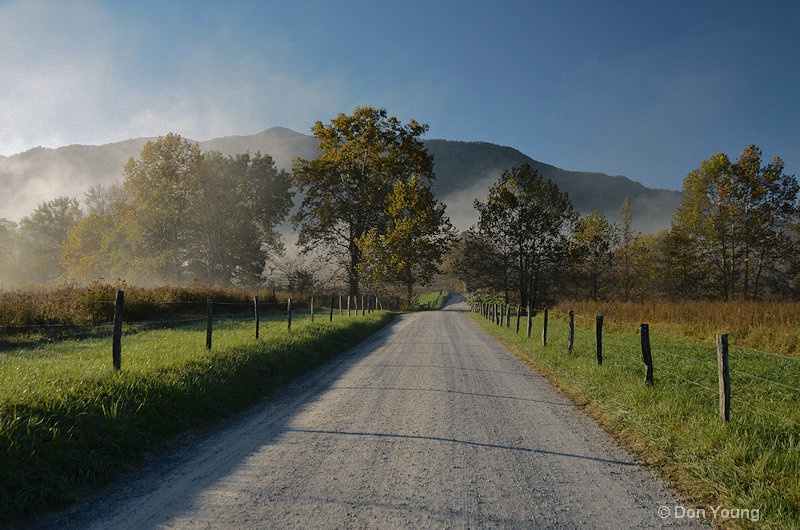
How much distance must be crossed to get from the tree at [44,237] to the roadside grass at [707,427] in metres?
77.6

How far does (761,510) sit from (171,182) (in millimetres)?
48808

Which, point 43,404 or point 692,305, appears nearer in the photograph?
point 43,404

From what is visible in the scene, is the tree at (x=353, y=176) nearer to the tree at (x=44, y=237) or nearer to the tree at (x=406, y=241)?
the tree at (x=406, y=241)

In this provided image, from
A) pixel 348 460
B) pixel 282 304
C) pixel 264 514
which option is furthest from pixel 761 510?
pixel 282 304

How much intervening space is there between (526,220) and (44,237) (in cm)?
7156

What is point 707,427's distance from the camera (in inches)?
211

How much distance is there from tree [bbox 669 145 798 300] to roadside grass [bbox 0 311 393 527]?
43226 millimetres

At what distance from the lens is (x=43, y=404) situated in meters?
4.88

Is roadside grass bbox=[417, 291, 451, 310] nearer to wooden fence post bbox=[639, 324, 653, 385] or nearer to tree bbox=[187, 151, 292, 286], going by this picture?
tree bbox=[187, 151, 292, 286]

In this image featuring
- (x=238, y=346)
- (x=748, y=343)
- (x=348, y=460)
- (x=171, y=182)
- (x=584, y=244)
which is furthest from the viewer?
(x=584, y=244)

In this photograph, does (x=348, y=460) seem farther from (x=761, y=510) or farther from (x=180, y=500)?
(x=761, y=510)

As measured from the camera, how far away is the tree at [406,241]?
118 ft

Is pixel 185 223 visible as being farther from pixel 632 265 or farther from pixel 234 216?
pixel 632 265

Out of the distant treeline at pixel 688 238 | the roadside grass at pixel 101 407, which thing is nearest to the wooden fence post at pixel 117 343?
the roadside grass at pixel 101 407
